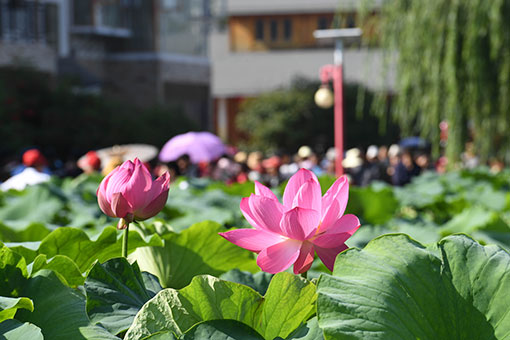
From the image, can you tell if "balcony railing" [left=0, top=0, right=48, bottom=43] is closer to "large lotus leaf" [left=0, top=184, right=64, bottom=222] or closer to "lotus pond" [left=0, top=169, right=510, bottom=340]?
"large lotus leaf" [left=0, top=184, right=64, bottom=222]

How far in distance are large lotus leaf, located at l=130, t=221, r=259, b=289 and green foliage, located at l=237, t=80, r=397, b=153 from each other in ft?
88.6

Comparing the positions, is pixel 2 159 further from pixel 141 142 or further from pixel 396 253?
pixel 396 253

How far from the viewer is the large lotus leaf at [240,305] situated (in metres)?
1.02

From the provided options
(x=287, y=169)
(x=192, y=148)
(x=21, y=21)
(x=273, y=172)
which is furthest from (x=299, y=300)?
(x=21, y=21)

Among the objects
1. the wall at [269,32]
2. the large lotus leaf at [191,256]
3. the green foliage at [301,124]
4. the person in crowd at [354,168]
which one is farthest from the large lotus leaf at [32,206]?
the wall at [269,32]

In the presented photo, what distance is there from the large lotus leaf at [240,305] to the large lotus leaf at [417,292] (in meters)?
0.08

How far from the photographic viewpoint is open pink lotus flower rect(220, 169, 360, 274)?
110 centimetres

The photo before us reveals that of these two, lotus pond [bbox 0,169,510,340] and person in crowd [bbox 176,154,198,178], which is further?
person in crowd [bbox 176,154,198,178]

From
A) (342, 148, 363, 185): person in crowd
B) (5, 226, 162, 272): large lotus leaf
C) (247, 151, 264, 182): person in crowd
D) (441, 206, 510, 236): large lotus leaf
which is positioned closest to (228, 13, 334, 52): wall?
(342, 148, 363, 185): person in crowd

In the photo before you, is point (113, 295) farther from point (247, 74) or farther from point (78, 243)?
point (247, 74)

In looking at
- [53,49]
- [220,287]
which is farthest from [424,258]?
[53,49]

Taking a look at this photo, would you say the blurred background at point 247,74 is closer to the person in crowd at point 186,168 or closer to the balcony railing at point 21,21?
the balcony railing at point 21,21

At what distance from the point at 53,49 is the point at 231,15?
1175 cm

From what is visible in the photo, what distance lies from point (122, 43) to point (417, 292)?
28169 millimetres
